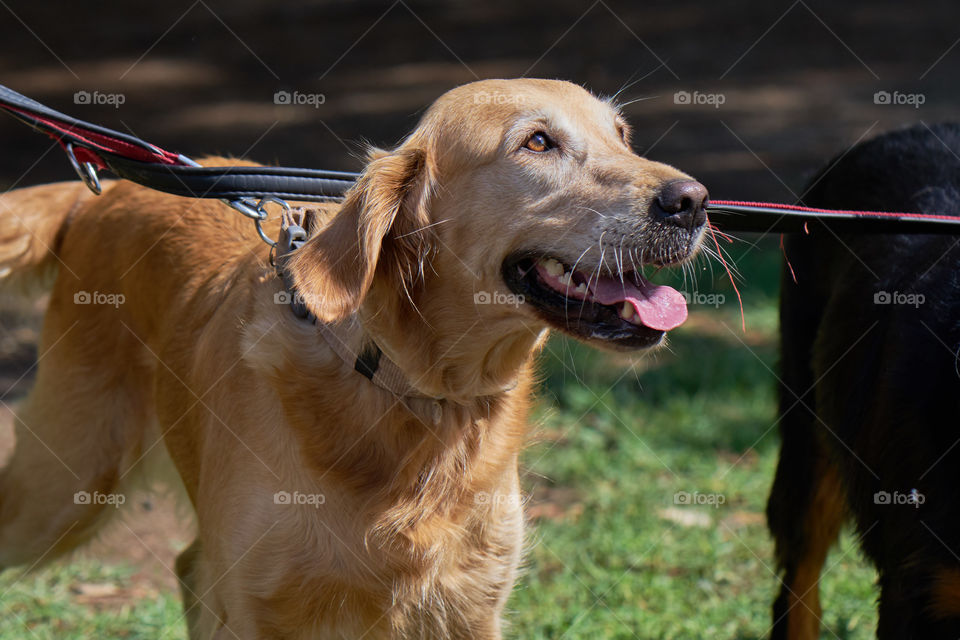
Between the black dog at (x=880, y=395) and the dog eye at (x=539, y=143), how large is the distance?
120 cm

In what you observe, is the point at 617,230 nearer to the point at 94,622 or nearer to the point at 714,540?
the point at 714,540

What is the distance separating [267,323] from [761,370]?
417cm

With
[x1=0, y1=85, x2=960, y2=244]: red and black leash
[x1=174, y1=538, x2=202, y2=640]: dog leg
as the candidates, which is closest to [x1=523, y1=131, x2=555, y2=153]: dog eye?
[x1=0, y1=85, x2=960, y2=244]: red and black leash

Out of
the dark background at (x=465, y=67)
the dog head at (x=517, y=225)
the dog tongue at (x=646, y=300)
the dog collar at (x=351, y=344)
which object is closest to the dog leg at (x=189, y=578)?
the dog collar at (x=351, y=344)

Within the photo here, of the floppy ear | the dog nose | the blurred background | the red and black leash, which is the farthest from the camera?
the blurred background

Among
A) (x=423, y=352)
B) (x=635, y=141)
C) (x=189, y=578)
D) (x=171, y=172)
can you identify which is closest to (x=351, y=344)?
(x=423, y=352)

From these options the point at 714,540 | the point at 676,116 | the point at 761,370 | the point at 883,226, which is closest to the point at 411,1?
the point at 676,116

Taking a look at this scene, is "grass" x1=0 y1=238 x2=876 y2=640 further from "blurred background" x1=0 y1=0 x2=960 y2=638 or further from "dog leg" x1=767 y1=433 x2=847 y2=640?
"dog leg" x1=767 y1=433 x2=847 y2=640

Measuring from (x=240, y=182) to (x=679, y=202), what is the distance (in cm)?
134

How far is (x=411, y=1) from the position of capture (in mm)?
14953

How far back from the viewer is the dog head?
2.65 m

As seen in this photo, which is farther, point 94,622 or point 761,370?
point 761,370

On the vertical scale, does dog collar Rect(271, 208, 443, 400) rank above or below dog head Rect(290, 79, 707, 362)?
below

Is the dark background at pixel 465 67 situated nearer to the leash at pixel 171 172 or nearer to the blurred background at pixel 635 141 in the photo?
the blurred background at pixel 635 141
